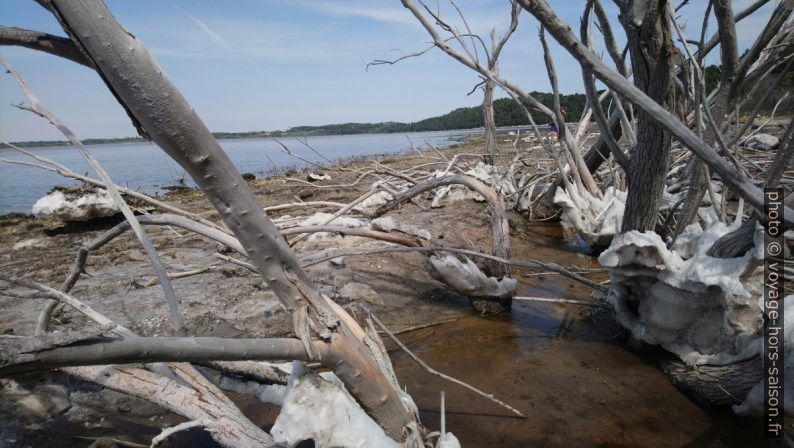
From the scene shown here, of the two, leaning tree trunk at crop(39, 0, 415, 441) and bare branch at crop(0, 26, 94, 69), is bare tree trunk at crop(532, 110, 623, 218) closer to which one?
leaning tree trunk at crop(39, 0, 415, 441)

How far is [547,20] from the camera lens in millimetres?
1080

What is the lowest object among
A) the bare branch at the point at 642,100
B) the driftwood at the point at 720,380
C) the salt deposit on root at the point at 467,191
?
the driftwood at the point at 720,380

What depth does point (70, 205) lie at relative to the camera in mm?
5793

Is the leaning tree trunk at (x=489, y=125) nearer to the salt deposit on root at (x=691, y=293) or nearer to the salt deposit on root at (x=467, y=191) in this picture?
the salt deposit on root at (x=467, y=191)

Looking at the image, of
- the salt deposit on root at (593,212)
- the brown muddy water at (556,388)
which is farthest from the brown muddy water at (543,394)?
the salt deposit on root at (593,212)

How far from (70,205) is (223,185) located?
254 inches

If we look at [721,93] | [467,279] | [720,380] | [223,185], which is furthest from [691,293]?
[223,185]

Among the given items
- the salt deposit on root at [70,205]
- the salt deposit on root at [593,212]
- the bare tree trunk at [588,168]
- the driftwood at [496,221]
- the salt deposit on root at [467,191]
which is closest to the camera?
the driftwood at [496,221]

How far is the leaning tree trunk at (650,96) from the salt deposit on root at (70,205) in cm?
671

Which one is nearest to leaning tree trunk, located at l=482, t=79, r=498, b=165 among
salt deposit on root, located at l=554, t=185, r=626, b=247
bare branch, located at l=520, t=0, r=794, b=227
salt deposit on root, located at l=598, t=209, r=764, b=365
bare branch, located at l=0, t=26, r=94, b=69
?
salt deposit on root, located at l=554, t=185, r=626, b=247

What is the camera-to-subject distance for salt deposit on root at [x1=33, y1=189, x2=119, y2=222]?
5.78 metres

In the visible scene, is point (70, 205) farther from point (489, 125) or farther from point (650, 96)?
point (650, 96)

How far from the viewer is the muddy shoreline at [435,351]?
2.00 meters

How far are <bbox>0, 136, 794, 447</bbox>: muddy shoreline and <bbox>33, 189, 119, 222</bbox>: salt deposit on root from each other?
618mm
